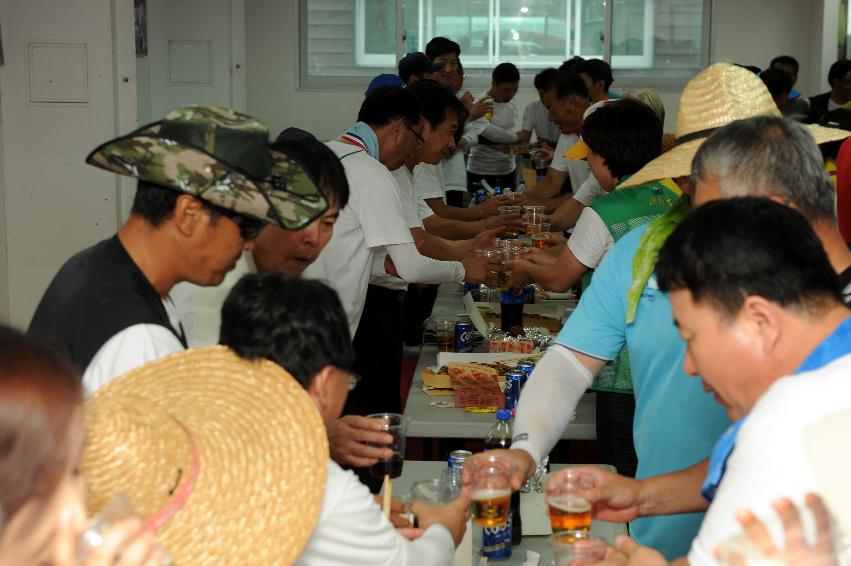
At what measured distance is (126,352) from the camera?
75.8 inches

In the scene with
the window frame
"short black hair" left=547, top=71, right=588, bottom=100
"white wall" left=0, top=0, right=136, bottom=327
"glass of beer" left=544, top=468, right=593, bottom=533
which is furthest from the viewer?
the window frame

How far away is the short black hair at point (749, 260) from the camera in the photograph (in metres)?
1.47

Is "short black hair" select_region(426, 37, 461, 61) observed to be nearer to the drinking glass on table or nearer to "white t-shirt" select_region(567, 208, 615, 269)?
the drinking glass on table

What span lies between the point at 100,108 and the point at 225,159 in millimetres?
4213

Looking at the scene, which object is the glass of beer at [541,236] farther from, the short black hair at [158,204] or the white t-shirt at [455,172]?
the short black hair at [158,204]

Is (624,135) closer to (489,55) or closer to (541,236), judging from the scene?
(541,236)

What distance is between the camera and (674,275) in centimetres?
158

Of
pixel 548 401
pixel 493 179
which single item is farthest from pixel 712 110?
pixel 493 179

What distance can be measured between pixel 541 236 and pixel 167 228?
3469 millimetres

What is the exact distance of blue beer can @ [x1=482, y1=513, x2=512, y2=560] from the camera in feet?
7.69

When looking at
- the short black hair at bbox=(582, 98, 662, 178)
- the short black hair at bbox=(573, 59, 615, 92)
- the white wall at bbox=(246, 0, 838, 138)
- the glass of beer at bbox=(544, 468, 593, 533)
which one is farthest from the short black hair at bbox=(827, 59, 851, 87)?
the glass of beer at bbox=(544, 468, 593, 533)

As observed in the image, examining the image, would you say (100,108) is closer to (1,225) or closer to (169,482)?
(1,225)

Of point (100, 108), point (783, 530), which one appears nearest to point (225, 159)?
point (783, 530)

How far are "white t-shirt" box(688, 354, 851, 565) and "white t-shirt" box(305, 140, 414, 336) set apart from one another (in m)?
2.70
